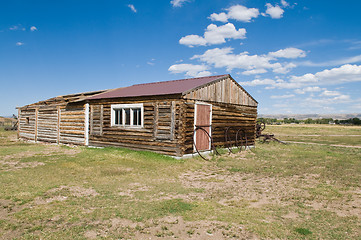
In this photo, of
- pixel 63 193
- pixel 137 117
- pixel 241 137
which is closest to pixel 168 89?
pixel 137 117

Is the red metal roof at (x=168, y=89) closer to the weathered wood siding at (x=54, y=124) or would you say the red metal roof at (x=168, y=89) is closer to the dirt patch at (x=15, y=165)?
the weathered wood siding at (x=54, y=124)

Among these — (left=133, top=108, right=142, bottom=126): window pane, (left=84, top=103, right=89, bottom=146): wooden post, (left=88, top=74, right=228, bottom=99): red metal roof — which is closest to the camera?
(left=88, top=74, right=228, bottom=99): red metal roof

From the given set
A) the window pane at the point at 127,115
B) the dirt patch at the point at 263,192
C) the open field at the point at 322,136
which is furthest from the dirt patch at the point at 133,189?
the open field at the point at 322,136

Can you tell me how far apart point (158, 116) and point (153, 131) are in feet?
3.06

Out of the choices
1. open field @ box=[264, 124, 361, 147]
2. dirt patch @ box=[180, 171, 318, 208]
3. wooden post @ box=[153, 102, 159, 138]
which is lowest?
dirt patch @ box=[180, 171, 318, 208]

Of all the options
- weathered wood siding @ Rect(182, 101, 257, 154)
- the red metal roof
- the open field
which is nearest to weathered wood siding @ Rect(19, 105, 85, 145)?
the red metal roof

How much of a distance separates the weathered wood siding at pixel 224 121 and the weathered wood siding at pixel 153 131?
2.17ft

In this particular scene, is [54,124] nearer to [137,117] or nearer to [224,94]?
[137,117]

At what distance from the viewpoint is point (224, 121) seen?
17188mm

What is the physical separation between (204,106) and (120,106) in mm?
5373

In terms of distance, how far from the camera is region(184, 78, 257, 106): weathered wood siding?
48.4ft

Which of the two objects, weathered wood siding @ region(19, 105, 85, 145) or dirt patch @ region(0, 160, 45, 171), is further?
weathered wood siding @ region(19, 105, 85, 145)

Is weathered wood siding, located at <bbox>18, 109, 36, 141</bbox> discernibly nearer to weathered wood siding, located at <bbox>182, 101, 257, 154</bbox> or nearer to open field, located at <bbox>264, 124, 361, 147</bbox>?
weathered wood siding, located at <bbox>182, 101, 257, 154</bbox>

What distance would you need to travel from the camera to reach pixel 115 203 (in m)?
6.73
